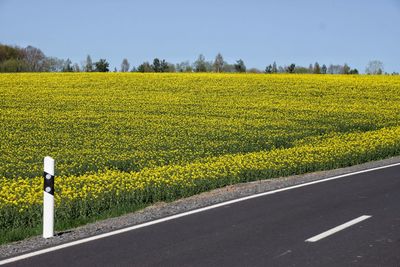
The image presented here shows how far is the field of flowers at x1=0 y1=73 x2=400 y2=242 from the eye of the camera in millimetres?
11078

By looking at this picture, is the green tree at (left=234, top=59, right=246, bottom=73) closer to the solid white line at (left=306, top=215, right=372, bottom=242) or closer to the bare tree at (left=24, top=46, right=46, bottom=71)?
the bare tree at (left=24, top=46, right=46, bottom=71)

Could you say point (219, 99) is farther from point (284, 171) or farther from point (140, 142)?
point (284, 171)

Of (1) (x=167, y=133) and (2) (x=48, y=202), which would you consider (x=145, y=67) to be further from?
(2) (x=48, y=202)

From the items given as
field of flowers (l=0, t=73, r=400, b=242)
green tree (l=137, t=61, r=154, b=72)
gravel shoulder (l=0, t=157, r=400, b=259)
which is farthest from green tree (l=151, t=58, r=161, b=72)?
gravel shoulder (l=0, t=157, r=400, b=259)

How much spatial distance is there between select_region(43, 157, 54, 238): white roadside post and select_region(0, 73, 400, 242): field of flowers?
28.7 inches

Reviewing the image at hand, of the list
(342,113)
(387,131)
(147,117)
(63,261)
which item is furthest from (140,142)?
(63,261)

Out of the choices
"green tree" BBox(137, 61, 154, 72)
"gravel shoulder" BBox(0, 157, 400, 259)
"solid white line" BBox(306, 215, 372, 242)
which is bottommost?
"gravel shoulder" BBox(0, 157, 400, 259)

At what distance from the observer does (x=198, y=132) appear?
23.0m

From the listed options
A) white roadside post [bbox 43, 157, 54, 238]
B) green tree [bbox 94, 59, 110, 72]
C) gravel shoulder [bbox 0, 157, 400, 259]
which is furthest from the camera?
green tree [bbox 94, 59, 110, 72]

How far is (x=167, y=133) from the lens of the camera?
22891mm

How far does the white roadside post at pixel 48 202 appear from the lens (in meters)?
7.18

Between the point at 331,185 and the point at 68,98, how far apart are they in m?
25.0

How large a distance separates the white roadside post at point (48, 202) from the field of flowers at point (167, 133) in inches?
28.7

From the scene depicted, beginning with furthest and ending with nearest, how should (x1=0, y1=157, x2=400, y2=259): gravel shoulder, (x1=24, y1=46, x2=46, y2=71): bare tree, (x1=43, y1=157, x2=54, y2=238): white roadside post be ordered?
(x1=24, y1=46, x2=46, y2=71): bare tree → (x1=43, y1=157, x2=54, y2=238): white roadside post → (x1=0, y1=157, x2=400, y2=259): gravel shoulder
